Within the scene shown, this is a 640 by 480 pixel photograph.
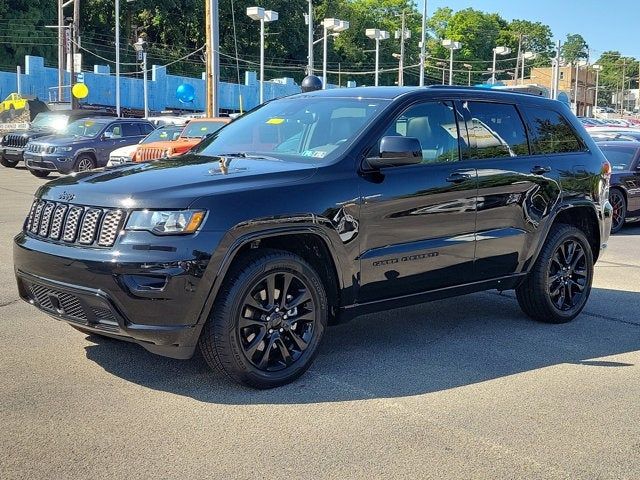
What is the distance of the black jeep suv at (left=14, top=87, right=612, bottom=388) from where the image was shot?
4.19 meters

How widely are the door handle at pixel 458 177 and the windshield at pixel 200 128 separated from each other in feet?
41.5

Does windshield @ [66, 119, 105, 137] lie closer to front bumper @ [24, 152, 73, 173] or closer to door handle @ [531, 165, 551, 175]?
front bumper @ [24, 152, 73, 173]

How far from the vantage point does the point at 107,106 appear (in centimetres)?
4966

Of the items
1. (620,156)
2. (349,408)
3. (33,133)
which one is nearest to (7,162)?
(33,133)

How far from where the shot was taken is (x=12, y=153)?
73.9 feet

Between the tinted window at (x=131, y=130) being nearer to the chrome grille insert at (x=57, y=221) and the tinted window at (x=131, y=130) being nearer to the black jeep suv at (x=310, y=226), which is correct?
the black jeep suv at (x=310, y=226)

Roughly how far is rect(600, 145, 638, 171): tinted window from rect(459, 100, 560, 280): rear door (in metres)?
7.54

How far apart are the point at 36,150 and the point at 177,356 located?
16.8 metres

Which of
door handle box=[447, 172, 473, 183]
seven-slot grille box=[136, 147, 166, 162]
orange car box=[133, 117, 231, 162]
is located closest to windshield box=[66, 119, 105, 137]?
orange car box=[133, 117, 231, 162]

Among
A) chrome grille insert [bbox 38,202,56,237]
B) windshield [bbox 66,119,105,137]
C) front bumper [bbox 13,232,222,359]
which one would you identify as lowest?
front bumper [bbox 13,232,222,359]

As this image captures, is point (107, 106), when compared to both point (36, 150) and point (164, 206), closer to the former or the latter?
point (36, 150)

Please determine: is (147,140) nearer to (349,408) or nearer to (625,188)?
(625,188)

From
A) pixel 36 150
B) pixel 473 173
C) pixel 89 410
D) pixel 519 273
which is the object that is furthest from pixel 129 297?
pixel 36 150

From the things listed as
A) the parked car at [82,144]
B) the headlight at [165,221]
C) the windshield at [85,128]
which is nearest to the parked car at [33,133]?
the windshield at [85,128]
